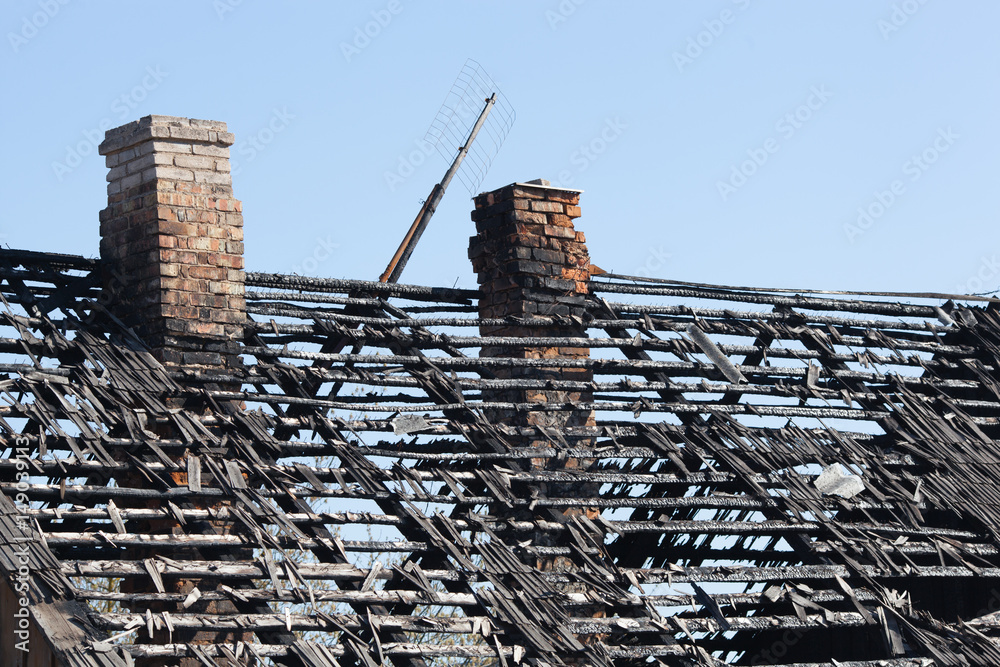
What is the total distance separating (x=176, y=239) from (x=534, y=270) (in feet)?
9.93

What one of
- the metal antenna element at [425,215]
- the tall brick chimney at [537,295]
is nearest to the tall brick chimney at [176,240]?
the tall brick chimney at [537,295]

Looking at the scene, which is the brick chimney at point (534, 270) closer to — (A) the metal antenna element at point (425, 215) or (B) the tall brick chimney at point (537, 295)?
(B) the tall brick chimney at point (537, 295)

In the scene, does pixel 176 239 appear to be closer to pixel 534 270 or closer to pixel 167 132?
pixel 167 132

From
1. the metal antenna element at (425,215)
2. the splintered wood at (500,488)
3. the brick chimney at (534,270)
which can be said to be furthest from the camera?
the metal antenna element at (425,215)

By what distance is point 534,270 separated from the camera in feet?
34.6

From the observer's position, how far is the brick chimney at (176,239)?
9.08 metres

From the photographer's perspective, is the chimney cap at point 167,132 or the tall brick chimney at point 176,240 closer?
the tall brick chimney at point 176,240

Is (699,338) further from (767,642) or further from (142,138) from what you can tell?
(142,138)

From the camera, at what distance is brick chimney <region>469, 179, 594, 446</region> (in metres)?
10.4

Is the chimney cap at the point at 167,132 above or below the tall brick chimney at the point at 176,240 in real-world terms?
above

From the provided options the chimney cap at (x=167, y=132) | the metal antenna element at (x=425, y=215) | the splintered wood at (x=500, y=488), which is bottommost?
the splintered wood at (x=500, y=488)

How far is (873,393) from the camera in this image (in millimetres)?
11383

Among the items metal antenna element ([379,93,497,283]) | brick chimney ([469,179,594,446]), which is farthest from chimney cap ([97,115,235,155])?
metal antenna element ([379,93,497,283])

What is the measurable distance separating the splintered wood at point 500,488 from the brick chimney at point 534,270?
0.23ft
